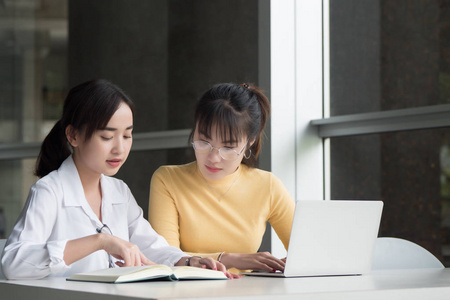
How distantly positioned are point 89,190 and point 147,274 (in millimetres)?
578

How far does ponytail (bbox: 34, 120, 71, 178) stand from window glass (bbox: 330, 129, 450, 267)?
5.58 feet

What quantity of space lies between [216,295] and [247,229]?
1.11m

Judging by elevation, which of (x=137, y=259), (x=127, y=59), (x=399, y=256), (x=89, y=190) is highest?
(x=127, y=59)

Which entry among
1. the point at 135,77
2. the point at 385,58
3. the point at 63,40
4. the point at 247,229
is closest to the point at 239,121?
the point at 247,229

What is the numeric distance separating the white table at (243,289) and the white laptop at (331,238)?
0.08 m

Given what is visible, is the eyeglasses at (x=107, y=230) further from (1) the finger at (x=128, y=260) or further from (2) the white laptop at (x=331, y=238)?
(2) the white laptop at (x=331, y=238)

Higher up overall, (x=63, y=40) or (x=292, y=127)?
(x=63, y=40)

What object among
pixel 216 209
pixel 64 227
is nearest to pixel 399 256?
pixel 216 209

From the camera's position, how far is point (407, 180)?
9.86 feet

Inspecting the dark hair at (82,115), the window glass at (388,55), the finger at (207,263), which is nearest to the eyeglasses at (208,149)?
the dark hair at (82,115)

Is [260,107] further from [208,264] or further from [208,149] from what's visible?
[208,264]

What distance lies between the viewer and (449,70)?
2863 millimetres

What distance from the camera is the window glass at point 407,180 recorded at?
2.90 meters

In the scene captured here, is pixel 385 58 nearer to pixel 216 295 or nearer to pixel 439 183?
pixel 439 183
